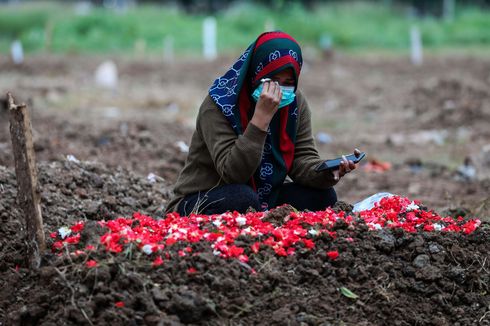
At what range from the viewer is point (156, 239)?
3.75 m

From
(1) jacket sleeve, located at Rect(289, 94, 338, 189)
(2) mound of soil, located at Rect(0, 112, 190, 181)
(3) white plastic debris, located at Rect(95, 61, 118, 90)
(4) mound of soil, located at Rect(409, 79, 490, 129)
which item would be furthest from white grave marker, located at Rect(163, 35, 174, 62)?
(1) jacket sleeve, located at Rect(289, 94, 338, 189)

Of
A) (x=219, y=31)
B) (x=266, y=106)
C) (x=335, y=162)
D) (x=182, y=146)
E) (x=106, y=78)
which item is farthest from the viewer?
(x=219, y=31)

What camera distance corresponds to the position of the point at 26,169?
3.61m

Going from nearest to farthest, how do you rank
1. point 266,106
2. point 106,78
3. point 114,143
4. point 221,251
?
point 221,251 < point 266,106 < point 114,143 < point 106,78

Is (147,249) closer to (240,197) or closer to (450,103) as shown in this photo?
(240,197)

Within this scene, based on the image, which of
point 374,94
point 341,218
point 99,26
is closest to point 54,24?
point 99,26

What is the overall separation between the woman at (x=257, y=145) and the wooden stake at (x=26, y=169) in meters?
1.05

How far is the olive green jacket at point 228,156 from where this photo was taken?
4203mm

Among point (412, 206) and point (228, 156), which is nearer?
point (228, 156)

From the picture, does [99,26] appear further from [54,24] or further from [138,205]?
[138,205]

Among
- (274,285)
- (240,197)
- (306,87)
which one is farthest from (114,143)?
(306,87)

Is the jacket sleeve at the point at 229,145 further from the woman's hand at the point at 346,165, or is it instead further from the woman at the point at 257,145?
the woman's hand at the point at 346,165

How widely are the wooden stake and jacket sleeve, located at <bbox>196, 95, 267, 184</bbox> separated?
1063 mm

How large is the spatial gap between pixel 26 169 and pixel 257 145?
121cm
